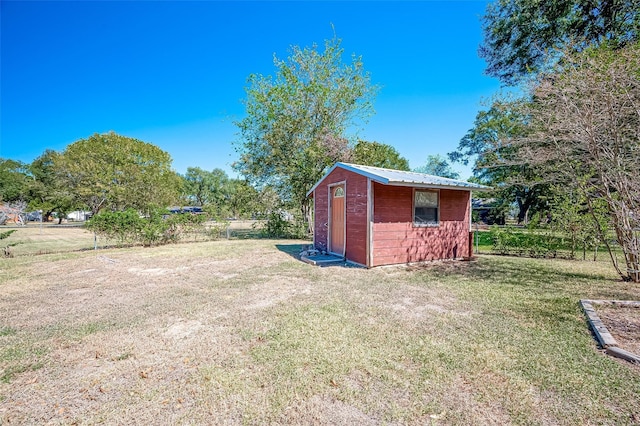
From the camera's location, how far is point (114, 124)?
27.9 meters

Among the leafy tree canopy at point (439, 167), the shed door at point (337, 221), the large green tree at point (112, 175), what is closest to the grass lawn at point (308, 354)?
the shed door at point (337, 221)

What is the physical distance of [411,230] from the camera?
26.3ft

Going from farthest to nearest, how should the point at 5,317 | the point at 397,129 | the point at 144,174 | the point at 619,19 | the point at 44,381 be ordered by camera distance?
the point at 144,174 < the point at 397,129 < the point at 619,19 < the point at 5,317 < the point at 44,381

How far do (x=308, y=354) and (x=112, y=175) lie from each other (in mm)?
28811

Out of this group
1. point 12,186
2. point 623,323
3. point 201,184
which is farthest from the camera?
point 201,184

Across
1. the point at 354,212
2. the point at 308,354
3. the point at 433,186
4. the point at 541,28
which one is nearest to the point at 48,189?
the point at 354,212

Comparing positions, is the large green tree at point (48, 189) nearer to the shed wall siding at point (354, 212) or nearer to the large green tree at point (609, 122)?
the shed wall siding at point (354, 212)

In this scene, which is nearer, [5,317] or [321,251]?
[5,317]

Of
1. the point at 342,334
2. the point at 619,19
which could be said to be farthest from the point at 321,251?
the point at 619,19

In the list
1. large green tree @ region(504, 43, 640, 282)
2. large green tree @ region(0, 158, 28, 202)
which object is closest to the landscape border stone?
large green tree @ region(504, 43, 640, 282)

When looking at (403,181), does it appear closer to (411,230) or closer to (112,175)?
(411,230)

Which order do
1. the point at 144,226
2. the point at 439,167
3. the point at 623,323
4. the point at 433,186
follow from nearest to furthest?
the point at 623,323, the point at 433,186, the point at 144,226, the point at 439,167

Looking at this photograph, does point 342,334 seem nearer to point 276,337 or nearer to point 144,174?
point 276,337

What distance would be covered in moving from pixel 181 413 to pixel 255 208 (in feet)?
49.4
